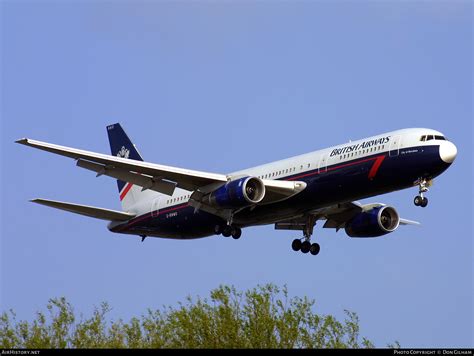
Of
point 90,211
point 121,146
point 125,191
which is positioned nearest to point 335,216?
point 125,191

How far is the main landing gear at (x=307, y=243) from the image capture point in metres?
65.6

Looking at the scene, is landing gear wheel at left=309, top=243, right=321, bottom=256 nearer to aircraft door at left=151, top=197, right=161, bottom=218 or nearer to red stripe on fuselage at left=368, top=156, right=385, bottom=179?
aircraft door at left=151, top=197, right=161, bottom=218

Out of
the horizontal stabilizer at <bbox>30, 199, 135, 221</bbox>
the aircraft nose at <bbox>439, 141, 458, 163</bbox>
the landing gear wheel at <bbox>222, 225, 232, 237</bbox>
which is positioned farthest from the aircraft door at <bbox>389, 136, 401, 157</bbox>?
the horizontal stabilizer at <bbox>30, 199, 135, 221</bbox>

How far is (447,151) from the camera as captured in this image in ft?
184

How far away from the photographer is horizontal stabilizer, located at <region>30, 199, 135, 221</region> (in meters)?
60.8

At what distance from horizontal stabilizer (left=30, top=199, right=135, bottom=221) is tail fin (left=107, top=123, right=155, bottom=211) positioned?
5.35 feet

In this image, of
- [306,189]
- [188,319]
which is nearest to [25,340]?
[188,319]

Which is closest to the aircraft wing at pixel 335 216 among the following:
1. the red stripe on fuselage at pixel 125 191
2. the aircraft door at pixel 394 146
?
the aircraft door at pixel 394 146

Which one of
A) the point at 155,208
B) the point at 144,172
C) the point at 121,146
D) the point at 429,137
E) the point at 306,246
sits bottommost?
the point at 306,246

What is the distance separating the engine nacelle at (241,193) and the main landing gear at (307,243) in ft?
23.6

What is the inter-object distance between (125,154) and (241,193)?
52.2 ft

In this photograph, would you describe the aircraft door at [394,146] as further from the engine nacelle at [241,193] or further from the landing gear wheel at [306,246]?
the landing gear wheel at [306,246]

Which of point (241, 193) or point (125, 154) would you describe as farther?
point (125, 154)

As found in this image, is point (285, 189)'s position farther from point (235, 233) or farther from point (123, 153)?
point (123, 153)
